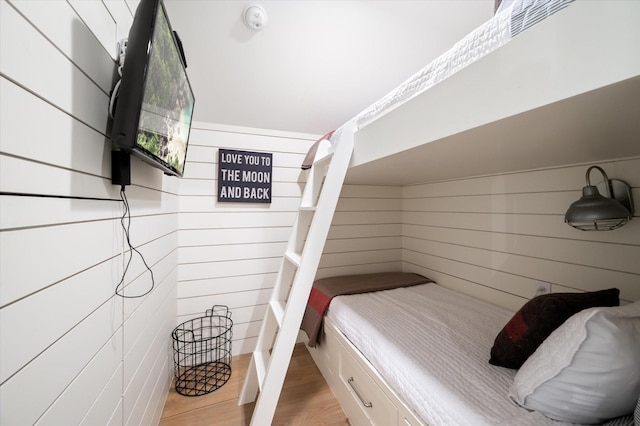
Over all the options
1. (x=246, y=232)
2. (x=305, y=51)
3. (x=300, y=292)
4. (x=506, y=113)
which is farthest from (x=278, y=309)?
(x=305, y=51)

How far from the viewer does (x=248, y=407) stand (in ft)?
5.06

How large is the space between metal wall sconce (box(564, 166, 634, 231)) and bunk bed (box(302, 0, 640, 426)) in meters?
0.17

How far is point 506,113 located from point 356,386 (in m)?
1.37

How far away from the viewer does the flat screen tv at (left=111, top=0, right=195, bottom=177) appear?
27.8 inches

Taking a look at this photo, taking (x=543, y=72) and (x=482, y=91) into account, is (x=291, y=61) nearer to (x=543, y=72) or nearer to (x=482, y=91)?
(x=482, y=91)

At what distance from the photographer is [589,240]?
1.20m

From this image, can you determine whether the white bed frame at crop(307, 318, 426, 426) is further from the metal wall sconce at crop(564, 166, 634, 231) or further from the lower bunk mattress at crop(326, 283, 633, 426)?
the metal wall sconce at crop(564, 166, 634, 231)

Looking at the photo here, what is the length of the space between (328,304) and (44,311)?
1448 mm

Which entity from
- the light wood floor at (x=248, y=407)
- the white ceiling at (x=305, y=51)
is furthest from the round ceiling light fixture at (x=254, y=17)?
the light wood floor at (x=248, y=407)

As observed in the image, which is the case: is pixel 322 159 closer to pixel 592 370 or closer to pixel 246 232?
pixel 246 232

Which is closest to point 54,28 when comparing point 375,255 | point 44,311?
point 44,311

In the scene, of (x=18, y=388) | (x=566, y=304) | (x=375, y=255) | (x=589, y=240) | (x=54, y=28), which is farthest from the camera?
(x=375, y=255)

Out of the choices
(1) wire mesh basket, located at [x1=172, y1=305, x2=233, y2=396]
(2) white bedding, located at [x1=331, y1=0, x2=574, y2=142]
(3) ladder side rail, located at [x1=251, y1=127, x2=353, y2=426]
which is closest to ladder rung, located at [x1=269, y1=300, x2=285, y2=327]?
(3) ladder side rail, located at [x1=251, y1=127, x2=353, y2=426]

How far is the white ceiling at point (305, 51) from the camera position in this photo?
151 centimetres
